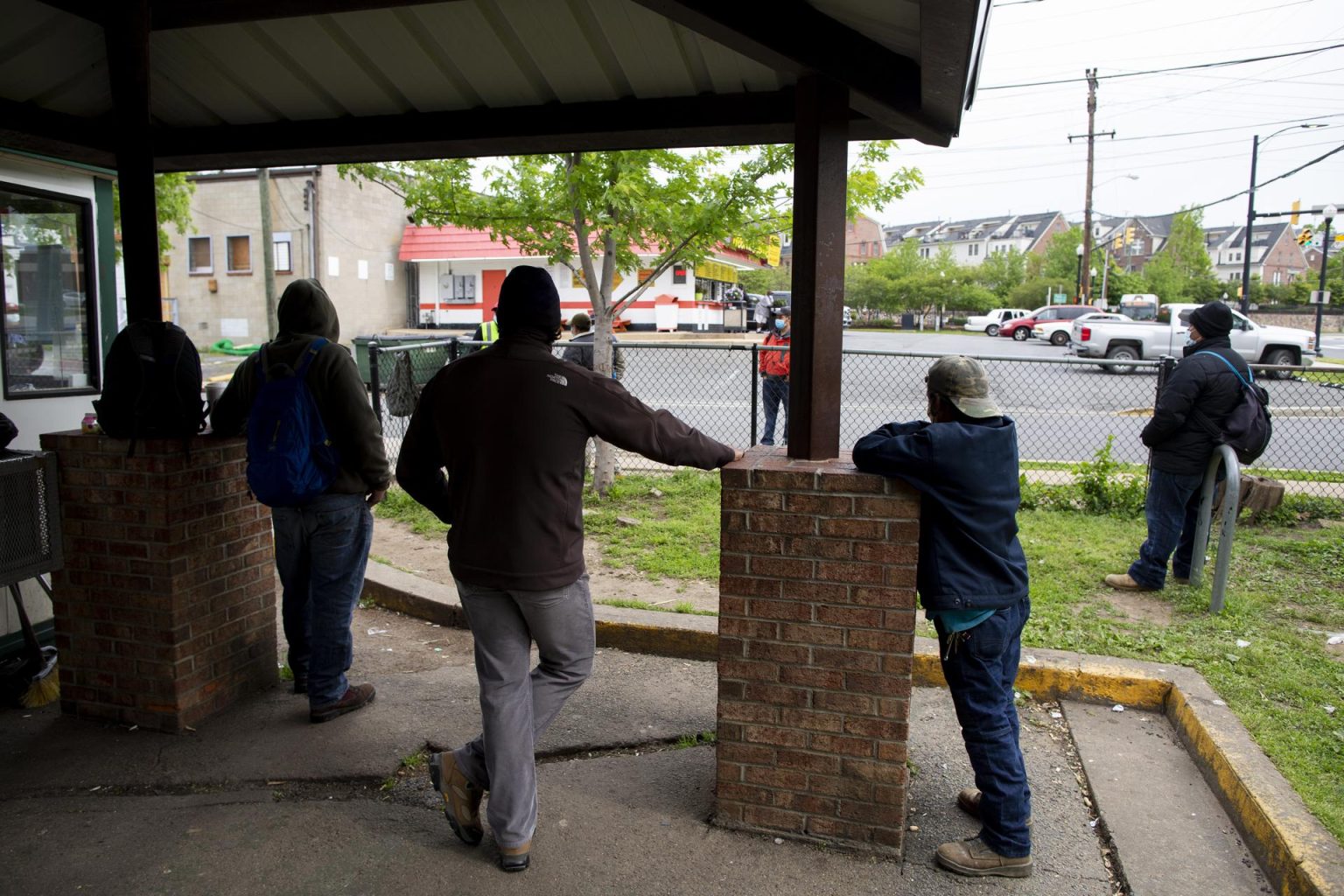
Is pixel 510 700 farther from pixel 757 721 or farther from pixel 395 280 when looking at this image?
pixel 395 280

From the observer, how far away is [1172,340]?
26250 mm

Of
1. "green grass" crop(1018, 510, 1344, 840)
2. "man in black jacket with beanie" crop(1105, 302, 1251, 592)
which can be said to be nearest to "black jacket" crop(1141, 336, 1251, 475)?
"man in black jacket with beanie" crop(1105, 302, 1251, 592)

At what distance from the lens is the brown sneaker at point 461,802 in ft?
10.6

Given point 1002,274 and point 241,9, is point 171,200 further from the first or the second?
point 1002,274

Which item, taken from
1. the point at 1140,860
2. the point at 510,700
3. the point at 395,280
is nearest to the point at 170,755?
the point at 510,700

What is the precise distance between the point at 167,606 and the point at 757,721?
2611 mm

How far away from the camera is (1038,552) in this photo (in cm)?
697

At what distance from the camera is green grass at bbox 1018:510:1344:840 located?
3963 mm

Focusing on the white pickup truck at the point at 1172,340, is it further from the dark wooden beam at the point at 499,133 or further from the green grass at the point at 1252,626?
the dark wooden beam at the point at 499,133

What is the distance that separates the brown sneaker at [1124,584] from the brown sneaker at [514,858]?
4.62 m

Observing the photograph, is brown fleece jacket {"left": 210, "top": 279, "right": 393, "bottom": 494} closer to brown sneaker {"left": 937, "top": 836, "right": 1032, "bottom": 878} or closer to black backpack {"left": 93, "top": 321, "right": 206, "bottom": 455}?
black backpack {"left": 93, "top": 321, "right": 206, "bottom": 455}

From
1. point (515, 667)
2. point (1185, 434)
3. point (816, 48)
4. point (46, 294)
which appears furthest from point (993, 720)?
point (46, 294)

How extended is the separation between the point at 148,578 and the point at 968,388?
138 inches

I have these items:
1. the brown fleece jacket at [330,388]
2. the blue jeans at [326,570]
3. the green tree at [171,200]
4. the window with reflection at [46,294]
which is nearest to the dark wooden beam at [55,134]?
the window with reflection at [46,294]
